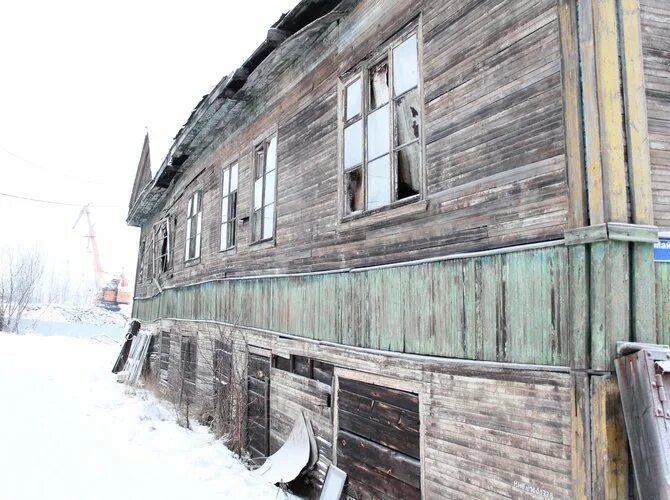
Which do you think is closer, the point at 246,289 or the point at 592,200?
the point at 592,200

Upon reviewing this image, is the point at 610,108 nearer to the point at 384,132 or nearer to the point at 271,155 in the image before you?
the point at 384,132

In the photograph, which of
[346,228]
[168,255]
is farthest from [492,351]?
[168,255]

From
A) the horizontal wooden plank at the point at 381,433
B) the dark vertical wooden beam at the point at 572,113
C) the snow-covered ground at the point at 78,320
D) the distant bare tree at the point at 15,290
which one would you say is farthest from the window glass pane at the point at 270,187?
the snow-covered ground at the point at 78,320

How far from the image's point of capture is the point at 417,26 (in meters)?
5.09

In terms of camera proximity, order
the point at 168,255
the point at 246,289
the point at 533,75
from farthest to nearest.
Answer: the point at 168,255, the point at 246,289, the point at 533,75

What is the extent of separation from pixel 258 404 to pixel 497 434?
203 inches

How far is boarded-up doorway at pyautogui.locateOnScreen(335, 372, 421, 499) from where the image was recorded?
4.71 m

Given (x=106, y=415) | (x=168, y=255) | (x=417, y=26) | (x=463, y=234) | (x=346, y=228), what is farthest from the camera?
(x=168, y=255)

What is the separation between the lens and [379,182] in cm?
549

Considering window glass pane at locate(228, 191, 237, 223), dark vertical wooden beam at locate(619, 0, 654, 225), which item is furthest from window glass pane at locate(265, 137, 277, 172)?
dark vertical wooden beam at locate(619, 0, 654, 225)

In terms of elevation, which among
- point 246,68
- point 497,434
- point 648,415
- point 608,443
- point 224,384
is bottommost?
point 224,384

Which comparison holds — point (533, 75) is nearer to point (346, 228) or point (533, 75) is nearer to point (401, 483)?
point (346, 228)

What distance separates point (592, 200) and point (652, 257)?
0.52 m

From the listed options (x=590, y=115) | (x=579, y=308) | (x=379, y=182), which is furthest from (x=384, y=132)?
(x=579, y=308)
